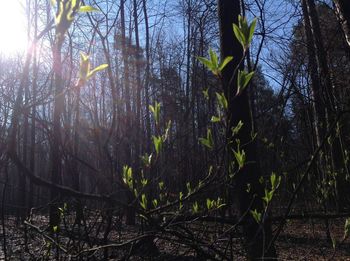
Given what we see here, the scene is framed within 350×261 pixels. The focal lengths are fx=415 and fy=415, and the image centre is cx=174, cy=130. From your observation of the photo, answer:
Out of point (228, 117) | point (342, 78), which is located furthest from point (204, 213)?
point (342, 78)

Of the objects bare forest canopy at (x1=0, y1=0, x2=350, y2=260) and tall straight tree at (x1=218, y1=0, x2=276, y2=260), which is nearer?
bare forest canopy at (x1=0, y1=0, x2=350, y2=260)

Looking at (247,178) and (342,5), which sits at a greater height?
(342,5)

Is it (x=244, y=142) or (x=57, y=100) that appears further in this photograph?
(x=244, y=142)

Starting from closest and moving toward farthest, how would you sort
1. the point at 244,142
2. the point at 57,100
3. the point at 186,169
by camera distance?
the point at 57,100 → the point at 244,142 → the point at 186,169

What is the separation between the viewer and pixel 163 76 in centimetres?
1931

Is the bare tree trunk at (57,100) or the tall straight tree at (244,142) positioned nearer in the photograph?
the bare tree trunk at (57,100)

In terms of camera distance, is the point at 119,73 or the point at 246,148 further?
the point at 119,73

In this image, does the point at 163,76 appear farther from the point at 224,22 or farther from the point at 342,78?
the point at 224,22

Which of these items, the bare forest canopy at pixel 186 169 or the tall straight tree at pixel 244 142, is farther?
the tall straight tree at pixel 244 142

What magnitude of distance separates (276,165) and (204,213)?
3622 mm

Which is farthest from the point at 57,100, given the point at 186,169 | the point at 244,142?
the point at 186,169

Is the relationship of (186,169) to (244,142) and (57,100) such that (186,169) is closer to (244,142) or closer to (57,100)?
(244,142)

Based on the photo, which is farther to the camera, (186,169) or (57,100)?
(186,169)

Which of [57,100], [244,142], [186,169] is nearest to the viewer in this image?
[57,100]
